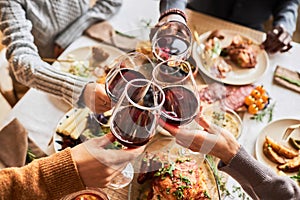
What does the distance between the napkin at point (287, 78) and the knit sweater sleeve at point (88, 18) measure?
2.34 feet

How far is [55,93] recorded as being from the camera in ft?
4.76

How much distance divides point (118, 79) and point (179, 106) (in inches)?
7.2

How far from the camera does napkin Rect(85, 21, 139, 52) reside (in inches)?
67.8

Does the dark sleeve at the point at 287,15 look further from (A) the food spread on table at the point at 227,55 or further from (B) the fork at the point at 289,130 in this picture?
(B) the fork at the point at 289,130

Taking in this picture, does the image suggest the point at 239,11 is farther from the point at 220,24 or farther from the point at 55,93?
the point at 55,93

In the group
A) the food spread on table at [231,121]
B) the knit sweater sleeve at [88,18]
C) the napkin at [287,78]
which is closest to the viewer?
the food spread on table at [231,121]

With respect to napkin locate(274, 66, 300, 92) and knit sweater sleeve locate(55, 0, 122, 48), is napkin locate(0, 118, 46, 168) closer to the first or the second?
knit sweater sleeve locate(55, 0, 122, 48)

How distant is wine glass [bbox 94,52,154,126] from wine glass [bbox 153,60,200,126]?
1.5 inches

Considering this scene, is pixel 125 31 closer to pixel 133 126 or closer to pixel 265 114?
pixel 265 114

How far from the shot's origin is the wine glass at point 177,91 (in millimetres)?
1121

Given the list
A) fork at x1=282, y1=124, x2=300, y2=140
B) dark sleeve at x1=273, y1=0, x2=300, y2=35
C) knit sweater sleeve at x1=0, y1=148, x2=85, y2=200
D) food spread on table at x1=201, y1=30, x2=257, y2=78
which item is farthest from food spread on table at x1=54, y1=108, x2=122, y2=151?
dark sleeve at x1=273, y1=0, x2=300, y2=35

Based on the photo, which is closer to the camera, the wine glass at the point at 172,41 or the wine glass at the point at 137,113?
the wine glass at the point at 137,113

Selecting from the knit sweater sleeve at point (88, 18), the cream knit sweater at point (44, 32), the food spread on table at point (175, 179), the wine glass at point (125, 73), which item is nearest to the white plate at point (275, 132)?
the food spread on table at point (175, 179)

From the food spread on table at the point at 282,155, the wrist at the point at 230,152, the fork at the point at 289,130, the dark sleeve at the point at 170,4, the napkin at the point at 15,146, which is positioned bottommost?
the napkin at the point at 15,146
